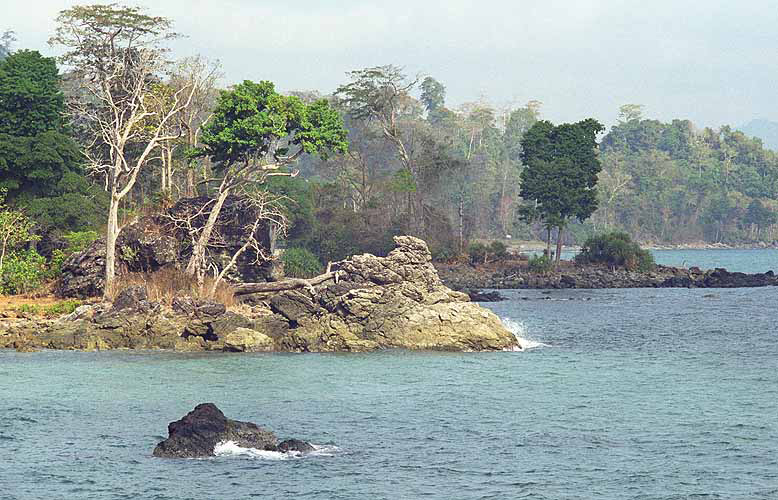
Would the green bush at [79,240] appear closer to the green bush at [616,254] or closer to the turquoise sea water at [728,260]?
the green bush at [616,254]

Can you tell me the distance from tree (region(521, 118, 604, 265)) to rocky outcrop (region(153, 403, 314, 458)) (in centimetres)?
7602

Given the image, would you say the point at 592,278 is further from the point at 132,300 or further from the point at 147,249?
the point at 132,300

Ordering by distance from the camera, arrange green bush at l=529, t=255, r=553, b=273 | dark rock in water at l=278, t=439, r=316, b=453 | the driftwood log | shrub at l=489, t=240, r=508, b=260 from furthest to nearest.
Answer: shrub at l=489, t=240, r=508, b=260 → green bush at l=529, t=255, r=553, b=273 → the driftwood log → dark rock in water at l=278, t=439, r=316, b=453

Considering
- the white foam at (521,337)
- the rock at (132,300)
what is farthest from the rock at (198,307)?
the white foam at (521,337)

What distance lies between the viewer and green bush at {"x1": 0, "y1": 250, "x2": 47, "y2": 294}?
5359 cm

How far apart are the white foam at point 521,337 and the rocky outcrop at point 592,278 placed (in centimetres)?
2926

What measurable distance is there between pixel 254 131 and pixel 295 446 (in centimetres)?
2609

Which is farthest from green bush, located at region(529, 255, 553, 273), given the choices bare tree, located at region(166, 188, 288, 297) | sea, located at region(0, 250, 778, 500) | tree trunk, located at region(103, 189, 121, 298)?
tree trunk, located at region(103, 189, 121, 298)

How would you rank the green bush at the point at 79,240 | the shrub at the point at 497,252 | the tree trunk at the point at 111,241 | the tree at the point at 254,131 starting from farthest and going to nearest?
the shrub at the point at 497,252
the green bush at the point at 79,240
the tree at the point at 254,131
the tree trunk at the point at 111,241

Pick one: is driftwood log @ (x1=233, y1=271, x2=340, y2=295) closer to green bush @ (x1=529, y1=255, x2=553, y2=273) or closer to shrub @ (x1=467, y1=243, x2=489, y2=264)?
green bush @ (x1=529, y1=255, x2=553, y2=273)

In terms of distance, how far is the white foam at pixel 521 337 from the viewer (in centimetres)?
4988

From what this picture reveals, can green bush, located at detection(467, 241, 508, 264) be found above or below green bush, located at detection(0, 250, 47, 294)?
above

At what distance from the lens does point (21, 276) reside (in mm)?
53625

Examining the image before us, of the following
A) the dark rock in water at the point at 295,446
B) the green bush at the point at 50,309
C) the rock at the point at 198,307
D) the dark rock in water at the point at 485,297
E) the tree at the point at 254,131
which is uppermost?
the tree at the point at 254,131
